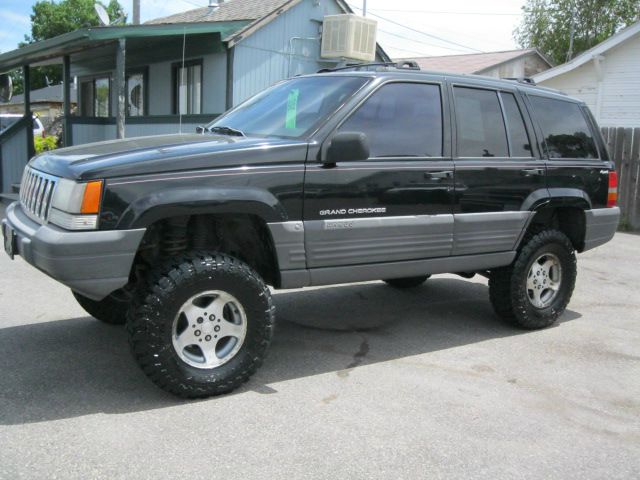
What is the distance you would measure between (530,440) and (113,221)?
8.37 ft

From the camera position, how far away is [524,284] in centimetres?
548

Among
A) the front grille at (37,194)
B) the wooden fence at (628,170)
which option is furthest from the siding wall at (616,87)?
the front grille at (37,194)

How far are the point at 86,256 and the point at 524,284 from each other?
3.56 metres

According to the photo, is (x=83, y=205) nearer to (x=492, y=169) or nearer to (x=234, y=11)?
(x=492, y=169)

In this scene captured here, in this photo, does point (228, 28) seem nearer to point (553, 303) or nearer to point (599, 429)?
point (553, 303)

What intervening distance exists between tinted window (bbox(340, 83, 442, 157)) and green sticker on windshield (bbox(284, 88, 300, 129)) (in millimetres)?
396

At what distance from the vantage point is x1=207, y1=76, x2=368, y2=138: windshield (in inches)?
176

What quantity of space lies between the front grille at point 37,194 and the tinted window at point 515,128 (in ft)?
11.5

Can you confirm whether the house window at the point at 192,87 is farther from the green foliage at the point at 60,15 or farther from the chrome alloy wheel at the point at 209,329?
the green foliage at the point at 60,15

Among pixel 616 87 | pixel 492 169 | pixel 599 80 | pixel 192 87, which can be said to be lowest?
pixel 492 169

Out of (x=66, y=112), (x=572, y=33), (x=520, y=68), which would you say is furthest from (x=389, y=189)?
(x=572, y=33)

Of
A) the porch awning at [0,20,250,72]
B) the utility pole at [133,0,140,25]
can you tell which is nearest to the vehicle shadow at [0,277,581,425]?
the porch awning at [0,20,250,72]

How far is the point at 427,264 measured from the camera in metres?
4.80

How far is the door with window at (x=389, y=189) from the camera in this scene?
4234 mm
